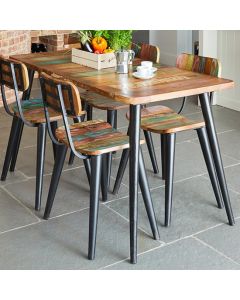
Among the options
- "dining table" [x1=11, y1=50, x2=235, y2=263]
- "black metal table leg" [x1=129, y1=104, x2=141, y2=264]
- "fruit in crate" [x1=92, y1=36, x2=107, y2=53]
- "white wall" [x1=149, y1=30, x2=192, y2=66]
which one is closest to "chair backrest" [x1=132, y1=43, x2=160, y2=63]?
"dining table" [x1=11, y1=50, x2=235, y2=263]

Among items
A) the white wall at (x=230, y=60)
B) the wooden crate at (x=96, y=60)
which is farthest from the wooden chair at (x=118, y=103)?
the white wall at (x=230, y=60)

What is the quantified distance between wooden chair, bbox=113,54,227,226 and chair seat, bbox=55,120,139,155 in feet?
0.75

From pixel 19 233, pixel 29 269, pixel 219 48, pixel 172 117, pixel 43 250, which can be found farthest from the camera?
pixel 219 48

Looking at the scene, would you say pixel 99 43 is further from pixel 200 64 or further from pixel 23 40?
pixel 23 40

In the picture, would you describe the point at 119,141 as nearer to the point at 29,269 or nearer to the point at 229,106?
the point at 29,269

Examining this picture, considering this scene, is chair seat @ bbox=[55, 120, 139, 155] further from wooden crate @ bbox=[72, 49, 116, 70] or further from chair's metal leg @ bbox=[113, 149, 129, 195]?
wooden crate @ bbox=[72, 49, 116, 70]

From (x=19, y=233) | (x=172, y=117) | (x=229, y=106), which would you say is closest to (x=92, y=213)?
(x=19, y=233)

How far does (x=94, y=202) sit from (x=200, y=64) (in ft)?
3.70

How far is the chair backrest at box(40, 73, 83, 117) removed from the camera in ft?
9.03

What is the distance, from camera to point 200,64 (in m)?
3.41

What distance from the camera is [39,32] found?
23.2 ft

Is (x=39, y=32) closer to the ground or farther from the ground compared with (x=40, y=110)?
farther from the ground

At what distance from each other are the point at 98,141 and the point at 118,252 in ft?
1.95

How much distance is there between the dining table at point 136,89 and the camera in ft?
9.16
